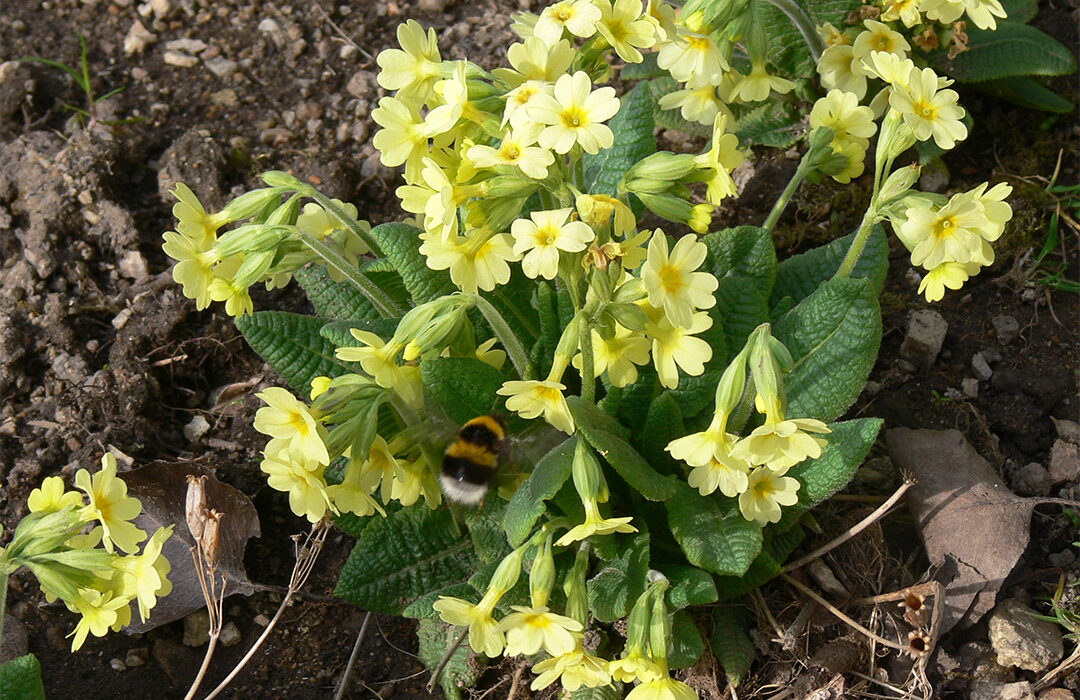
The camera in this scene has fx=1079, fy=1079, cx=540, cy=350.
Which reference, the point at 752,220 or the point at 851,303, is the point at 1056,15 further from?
the point at 851,303

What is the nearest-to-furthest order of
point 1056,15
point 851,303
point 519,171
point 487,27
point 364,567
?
1. point 519,171
2. point 851,303
3. point 364,567
4. point 1056,15
5. point 487,27

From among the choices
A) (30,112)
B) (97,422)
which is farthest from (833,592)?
(30,112)

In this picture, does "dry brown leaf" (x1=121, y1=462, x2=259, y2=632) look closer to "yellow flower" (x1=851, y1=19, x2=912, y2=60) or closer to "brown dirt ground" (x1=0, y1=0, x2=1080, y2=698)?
"brown dirt ground" (x1=0, y1=0, x2=1080, y2=698)

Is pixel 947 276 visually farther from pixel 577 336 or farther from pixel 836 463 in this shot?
pixel 577 336

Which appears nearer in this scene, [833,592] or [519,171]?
[519,171]

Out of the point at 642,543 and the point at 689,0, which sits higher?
the point at 689,0

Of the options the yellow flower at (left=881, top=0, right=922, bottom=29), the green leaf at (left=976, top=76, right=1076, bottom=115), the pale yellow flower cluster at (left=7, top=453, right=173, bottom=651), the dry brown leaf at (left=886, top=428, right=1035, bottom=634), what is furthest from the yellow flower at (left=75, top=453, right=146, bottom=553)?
the green leaf at (left=976, top=76, right=1076, bottom=115)

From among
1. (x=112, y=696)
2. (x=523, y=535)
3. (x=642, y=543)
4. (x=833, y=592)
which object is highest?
(x=523, y=535)

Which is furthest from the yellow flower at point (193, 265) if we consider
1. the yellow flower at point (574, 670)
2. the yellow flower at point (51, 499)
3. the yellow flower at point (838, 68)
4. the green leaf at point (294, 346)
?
the yellow flower at point (838, 68)

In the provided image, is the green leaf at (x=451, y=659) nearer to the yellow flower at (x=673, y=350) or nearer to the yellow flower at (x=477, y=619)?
the yellow flower at (x=477, y=619)

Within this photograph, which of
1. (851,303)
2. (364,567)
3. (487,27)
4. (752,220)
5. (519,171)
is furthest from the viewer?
(487,27)
